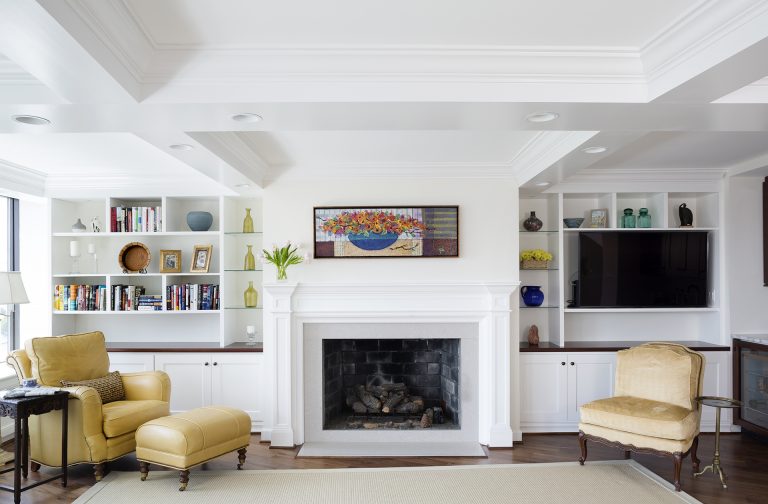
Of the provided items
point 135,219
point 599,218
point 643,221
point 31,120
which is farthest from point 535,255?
point 31,120

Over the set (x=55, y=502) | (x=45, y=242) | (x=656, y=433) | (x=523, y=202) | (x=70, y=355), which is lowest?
(x=55, y=502)

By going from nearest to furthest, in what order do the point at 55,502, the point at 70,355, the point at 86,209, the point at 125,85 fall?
the point at 125,85 → the point at 55,502 → the point at 70,355 → the point at 86,209

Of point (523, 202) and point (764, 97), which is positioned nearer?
point (764, 97)

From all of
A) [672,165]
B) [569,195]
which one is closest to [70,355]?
[569,195]

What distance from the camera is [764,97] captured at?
2.55 meters

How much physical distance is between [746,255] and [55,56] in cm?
560

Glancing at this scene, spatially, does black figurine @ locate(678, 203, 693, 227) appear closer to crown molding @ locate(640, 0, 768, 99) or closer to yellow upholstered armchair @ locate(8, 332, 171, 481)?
crown molding @ locate(640, 0, 768, 99)

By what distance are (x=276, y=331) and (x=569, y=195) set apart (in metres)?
3.04

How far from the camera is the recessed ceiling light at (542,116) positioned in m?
2.68

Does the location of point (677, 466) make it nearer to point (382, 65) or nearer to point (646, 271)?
point (646, 271)

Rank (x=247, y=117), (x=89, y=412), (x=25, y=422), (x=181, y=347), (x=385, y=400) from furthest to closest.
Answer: (x=385, y=400)
(x=181, y=347)
(x=89, y=412)
(x=25, y=422)
(x=247, y=117)

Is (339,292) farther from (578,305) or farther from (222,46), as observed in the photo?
(222,46)

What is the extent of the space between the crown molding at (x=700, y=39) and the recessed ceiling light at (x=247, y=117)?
5.72 feet

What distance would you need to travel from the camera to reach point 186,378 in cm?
519
